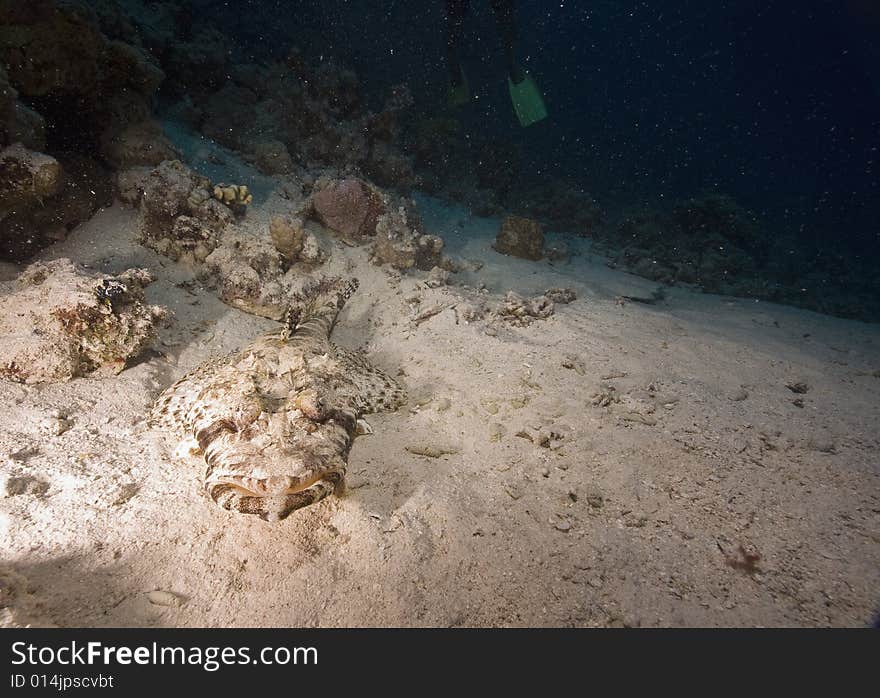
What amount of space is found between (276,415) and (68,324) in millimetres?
2372

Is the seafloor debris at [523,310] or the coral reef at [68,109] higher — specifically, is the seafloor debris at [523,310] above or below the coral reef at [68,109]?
below

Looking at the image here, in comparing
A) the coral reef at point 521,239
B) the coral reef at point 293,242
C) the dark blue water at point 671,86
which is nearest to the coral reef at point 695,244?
the coral reef at point 521,239

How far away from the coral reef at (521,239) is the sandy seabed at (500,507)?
482 centimetres

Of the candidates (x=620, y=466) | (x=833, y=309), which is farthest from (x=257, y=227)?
(x=833, y=309)

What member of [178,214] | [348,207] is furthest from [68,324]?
[348,207]

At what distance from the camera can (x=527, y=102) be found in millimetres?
11055

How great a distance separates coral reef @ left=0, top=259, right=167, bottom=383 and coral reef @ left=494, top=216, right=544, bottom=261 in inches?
272

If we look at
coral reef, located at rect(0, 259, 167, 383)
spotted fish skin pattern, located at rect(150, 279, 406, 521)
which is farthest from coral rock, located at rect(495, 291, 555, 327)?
coral reef, located at rect(0, 259, 167, 383)

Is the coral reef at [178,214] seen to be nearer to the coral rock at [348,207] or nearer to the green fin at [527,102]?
the coral rock at [348,207]

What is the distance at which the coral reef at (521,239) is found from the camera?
885 cm

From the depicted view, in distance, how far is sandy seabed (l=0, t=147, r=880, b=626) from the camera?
2.08m

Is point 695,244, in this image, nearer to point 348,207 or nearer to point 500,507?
point 348,207
